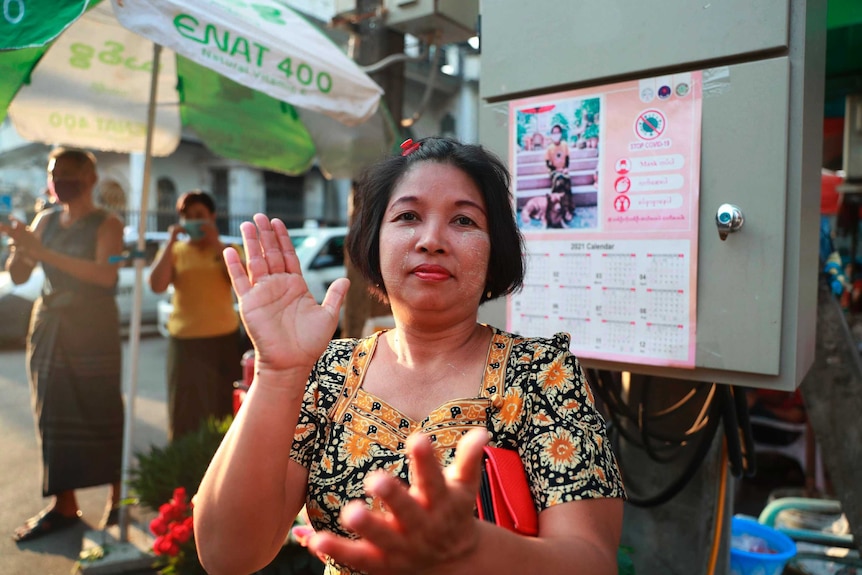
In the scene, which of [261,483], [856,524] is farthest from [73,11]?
[856,524]

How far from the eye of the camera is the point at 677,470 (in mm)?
2346

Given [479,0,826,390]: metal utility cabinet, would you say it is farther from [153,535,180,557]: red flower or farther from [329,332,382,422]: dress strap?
[153,535,180,557]: red flower

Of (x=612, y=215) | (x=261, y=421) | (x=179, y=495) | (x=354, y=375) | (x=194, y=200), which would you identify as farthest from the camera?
(x=194, y=200)

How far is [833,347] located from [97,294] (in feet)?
12.4

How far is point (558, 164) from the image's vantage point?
2.09 meters

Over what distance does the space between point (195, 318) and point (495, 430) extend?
11.3 ft

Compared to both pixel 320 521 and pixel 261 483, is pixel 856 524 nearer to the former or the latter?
pixel 320 521

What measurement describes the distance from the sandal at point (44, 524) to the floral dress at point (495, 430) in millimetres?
2956

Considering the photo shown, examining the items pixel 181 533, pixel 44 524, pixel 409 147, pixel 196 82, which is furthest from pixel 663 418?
pixel 196 82

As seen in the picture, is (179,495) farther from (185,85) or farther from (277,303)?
(185,85)

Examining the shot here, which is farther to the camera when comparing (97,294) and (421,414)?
(97,294)

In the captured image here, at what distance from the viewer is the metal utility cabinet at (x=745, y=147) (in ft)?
5.64

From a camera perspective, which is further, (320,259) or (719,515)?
(320,259)

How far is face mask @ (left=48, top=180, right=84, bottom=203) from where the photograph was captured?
11.4ft
